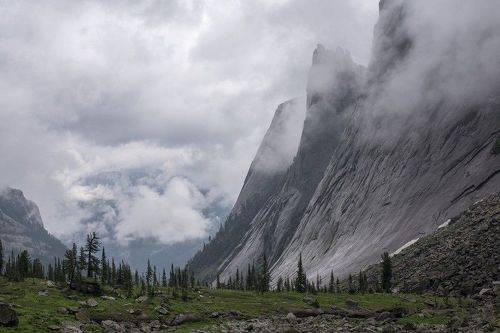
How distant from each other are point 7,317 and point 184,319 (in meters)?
30.9

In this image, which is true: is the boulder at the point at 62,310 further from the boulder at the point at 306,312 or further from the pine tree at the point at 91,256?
the boulder at the point at 306,312

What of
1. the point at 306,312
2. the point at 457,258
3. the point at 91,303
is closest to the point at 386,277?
the point at 457,258

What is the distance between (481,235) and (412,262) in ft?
89.2

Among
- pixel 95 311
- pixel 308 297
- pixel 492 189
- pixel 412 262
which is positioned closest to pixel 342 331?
pixel 95 311

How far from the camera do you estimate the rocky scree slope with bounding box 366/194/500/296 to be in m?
129

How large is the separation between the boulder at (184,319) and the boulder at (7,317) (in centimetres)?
2718

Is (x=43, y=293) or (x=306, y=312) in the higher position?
(x=43, y=293)

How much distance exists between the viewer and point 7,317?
7038 cm

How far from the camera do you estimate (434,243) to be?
166250 millimetres

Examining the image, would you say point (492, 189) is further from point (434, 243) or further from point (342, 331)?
point (342, 331)

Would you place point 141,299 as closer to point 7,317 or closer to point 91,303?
point 91,303

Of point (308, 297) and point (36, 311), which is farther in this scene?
point (308, 297)

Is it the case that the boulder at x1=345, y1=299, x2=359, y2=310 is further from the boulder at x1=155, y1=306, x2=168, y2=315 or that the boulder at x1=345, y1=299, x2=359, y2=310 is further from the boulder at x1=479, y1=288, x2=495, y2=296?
the boulder at x1=155, y1=306, x2=168, y2=315

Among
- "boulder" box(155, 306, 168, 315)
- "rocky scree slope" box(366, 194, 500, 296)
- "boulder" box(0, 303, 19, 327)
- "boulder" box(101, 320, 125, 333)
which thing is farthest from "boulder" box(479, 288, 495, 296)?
"boulder" box(0, 303, 19, 327)
